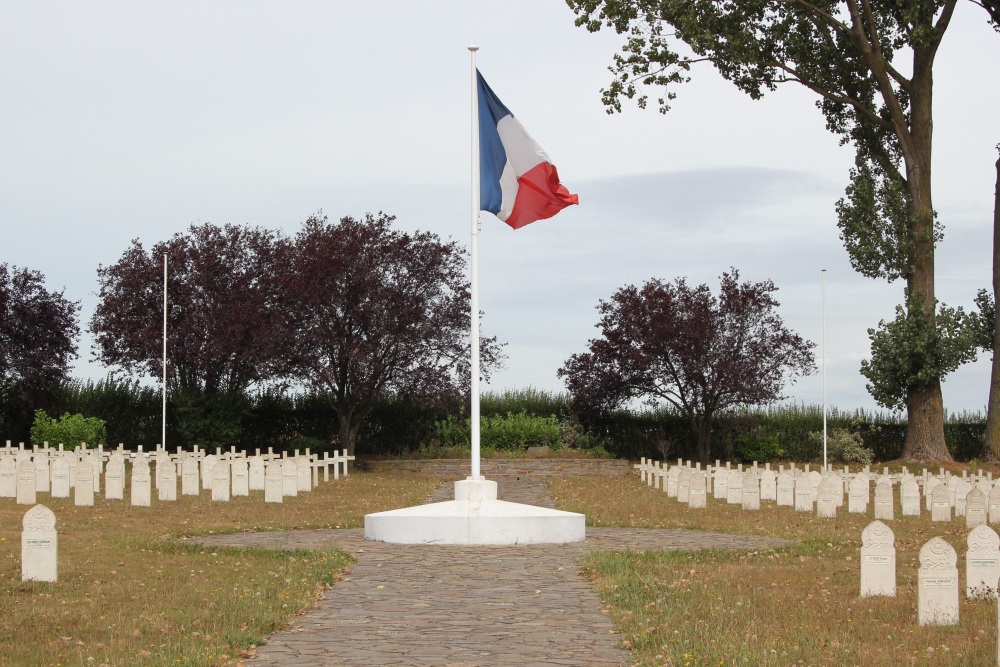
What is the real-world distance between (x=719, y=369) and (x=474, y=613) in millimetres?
29905

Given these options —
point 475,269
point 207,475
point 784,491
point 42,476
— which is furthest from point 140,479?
point 784,491

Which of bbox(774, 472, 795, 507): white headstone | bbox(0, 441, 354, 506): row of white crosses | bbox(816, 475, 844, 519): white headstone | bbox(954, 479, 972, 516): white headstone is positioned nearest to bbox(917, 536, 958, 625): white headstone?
bbox(816, 475, 844, 519): white headstone

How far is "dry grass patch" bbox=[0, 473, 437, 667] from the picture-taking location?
382 inches

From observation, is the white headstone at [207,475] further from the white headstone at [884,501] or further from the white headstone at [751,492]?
the white headstone at [884,501]

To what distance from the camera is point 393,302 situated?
39.2 m

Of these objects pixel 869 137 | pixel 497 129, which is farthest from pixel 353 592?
pixel 869 137

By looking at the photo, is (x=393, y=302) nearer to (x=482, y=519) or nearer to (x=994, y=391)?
(x=994, y=391)

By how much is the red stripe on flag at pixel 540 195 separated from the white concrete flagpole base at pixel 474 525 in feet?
13.8

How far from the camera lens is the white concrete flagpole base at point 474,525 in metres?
17.1

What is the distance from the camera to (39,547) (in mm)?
12797

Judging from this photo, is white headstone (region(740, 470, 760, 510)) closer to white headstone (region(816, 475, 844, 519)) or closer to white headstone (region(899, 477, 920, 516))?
white headstone (region(816, 475, 844, 519))

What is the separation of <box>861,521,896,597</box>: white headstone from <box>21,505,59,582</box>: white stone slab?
8.43 metres

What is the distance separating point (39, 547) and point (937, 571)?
9.00m

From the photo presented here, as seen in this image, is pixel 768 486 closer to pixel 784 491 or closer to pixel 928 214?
pixel 784 491
